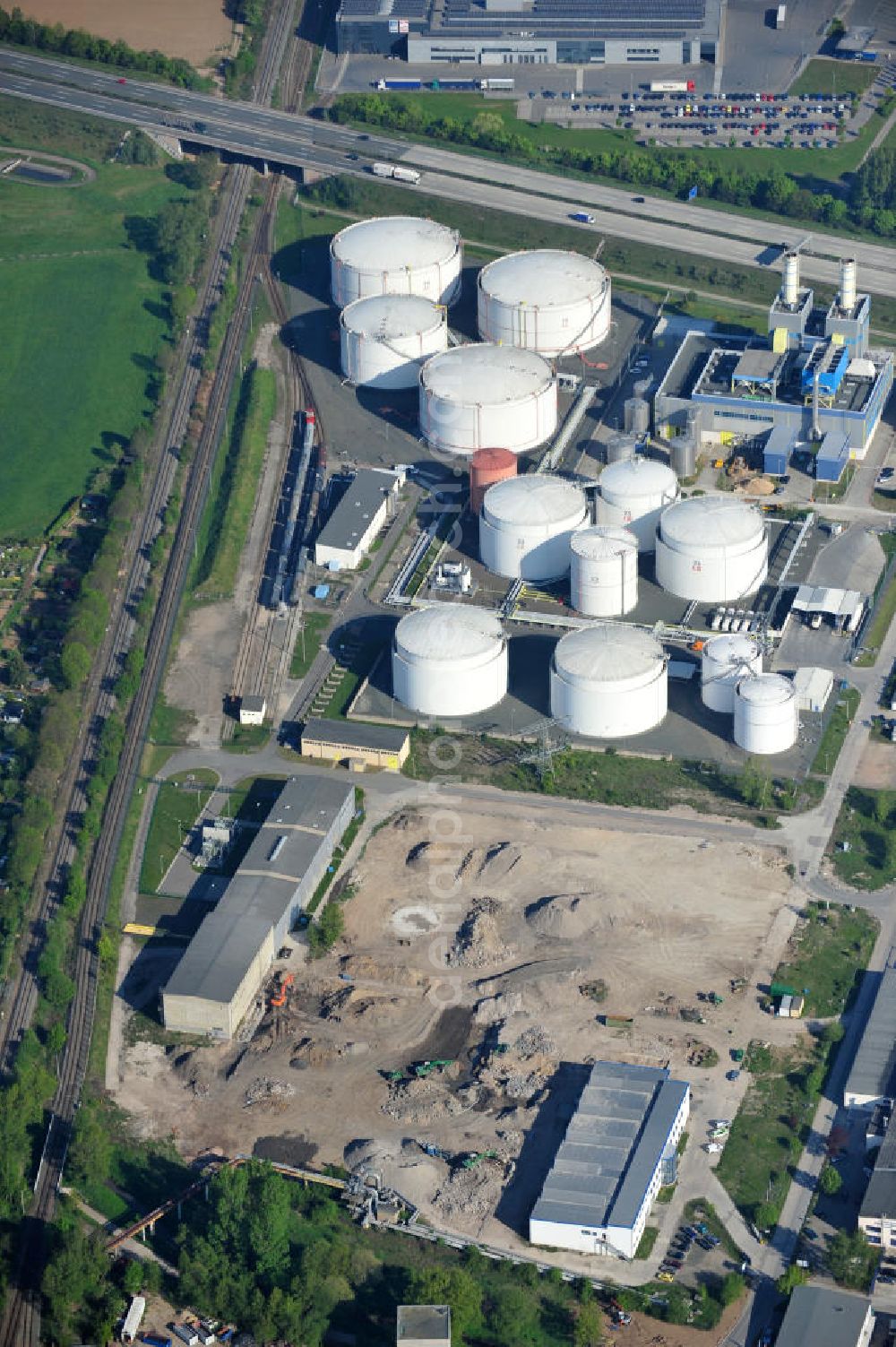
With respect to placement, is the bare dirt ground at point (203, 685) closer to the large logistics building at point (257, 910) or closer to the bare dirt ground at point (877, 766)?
the large logistics building at point (257, 910)

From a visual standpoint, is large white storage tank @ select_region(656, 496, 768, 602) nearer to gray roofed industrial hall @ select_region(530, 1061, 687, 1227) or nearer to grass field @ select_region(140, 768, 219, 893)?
grass field @ select_region(140, 768, 219, 893)

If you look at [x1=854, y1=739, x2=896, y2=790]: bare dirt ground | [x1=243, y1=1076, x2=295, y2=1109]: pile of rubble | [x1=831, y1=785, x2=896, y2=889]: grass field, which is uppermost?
[x1=854, y1=739, x2=896, y2=790]: bare dirt ground

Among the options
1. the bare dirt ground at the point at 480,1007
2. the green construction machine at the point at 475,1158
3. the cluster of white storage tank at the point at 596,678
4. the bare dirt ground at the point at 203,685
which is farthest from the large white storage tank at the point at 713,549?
the green construction machine at the point at 475,1158

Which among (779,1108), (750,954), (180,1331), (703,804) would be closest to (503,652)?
(703,804)

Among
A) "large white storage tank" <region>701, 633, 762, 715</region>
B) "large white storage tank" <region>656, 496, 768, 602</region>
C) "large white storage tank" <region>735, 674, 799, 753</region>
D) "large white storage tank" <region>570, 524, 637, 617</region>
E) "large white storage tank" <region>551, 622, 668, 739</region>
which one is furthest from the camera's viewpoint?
"large white storage tank" <region>656, 496, 768, 602</region>

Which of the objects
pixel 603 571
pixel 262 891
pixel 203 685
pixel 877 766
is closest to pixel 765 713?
pixel 877 766

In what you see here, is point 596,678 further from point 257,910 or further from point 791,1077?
point 791,1077

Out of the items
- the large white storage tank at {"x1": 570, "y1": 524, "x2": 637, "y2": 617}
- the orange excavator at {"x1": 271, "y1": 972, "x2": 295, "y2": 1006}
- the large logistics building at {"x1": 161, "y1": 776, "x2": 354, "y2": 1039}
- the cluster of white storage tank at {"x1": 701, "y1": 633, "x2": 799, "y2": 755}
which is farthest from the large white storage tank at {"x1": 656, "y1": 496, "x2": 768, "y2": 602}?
the orange excavator at {"x1": 271, "y1": 972, "x2": 295, "y2": 1006}
